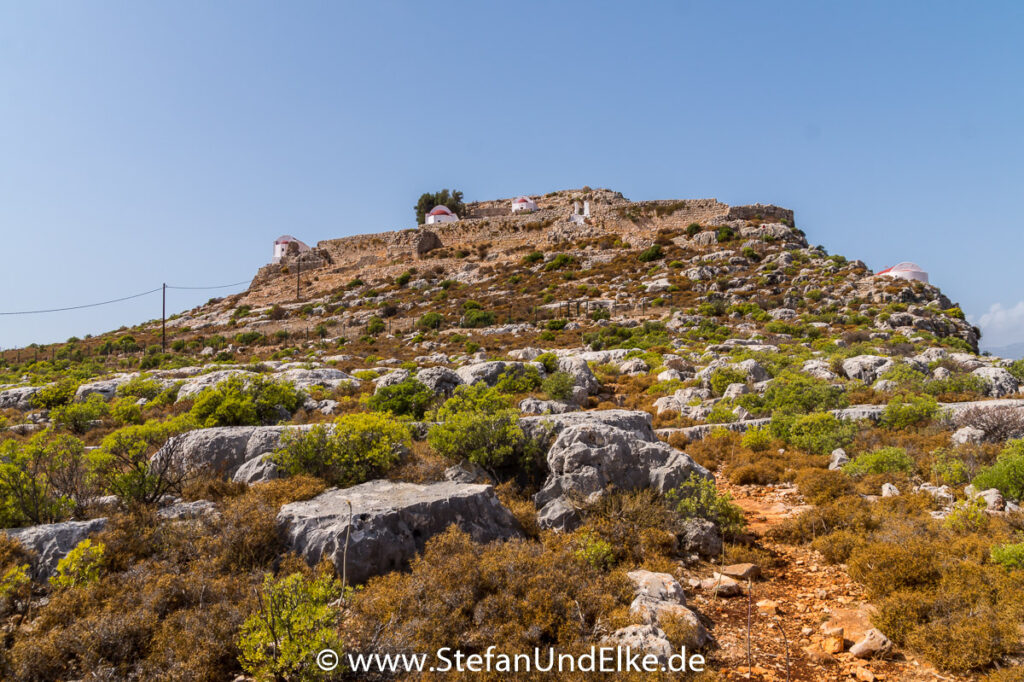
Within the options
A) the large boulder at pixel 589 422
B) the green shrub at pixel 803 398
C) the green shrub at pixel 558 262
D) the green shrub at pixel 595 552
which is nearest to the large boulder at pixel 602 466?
the large boulder at pixel 589 422

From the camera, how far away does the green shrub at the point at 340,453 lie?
6.91m

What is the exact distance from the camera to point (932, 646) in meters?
4.35

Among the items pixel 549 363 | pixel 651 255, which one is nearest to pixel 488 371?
pixel 549 363

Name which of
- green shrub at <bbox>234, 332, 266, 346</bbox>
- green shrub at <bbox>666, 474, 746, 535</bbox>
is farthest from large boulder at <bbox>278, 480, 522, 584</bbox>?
green shrub at <bbox>234, 332, 266, 346</bbox>

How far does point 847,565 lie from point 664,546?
2.13 metres

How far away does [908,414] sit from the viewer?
35.6 ft

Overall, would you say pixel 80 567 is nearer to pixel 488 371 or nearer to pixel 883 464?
pixel 488 371

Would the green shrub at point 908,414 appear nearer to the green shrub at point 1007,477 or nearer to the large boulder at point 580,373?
the green shrub at point 1007,477

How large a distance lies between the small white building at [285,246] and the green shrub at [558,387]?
63.3 meters

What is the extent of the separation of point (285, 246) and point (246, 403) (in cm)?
6635

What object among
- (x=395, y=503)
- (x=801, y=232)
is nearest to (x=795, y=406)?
(x=395, y=503)

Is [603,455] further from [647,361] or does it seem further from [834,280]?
[834,280]

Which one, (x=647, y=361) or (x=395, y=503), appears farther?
(x=647, y=361)

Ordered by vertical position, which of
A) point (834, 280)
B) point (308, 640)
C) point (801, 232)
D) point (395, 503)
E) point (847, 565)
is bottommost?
point (847, 565)
